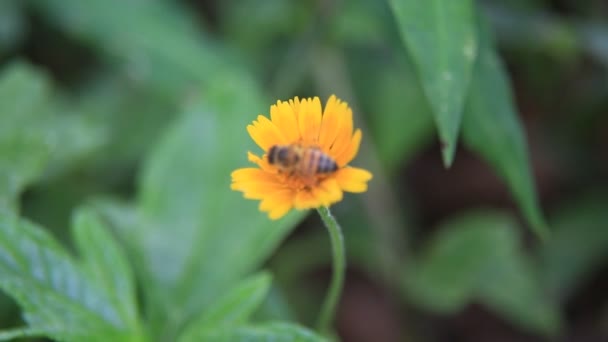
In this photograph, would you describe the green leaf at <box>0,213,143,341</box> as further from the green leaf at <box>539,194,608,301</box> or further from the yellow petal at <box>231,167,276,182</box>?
the green leaf at <box>539,194,608,301</box>

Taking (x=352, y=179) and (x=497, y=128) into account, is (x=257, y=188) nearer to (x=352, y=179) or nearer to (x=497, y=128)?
(x=352, y=179)

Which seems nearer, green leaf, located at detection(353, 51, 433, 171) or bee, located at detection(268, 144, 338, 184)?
bee, located at detection(268, 144, 338, 184)

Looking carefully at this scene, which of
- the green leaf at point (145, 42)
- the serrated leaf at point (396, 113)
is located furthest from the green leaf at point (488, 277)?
the green leaf at point (145, 42)

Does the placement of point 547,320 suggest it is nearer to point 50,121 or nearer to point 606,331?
point 606,331

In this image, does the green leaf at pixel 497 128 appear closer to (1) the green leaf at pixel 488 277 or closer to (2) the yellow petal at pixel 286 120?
(2) the yellow petal at pixel 286 120

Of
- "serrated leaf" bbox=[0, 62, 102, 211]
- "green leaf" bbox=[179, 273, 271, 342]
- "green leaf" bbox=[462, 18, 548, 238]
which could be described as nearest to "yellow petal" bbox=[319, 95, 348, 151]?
"green leaf" bbox=[179, 273, 271, 342]

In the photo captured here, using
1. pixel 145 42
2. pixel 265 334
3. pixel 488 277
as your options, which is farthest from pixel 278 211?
pixel 145 42
